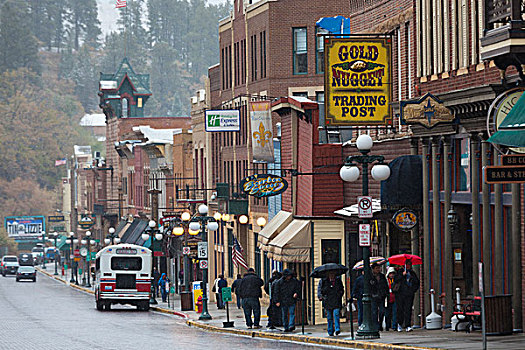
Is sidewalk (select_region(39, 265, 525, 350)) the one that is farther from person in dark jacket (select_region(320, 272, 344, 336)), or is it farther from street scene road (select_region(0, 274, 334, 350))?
street scene road (select_region(0, 274, 334, 350))

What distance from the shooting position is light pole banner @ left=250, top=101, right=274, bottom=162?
45.0 meters

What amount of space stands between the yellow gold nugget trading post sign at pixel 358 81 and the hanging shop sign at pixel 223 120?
19.0m

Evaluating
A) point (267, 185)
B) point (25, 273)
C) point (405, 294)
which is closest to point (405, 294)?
point (405, 294)

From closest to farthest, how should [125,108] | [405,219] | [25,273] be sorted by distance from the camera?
[405,219], [25,273], [125,108]

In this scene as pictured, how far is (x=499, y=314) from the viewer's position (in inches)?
915

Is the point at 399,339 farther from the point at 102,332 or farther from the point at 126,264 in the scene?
the point at 126,264

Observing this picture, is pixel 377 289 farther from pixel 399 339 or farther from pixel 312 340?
pixel 399 339

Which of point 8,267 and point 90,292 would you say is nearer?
point 90,292

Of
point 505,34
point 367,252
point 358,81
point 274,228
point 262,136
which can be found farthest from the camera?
point 262,136

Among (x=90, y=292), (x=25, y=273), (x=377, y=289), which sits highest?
(x=377, y=289)

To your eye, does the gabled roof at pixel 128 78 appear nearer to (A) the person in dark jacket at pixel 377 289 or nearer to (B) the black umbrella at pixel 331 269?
(B) the black umbrella at pixel 331 269

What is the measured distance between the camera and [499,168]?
19.2 metres

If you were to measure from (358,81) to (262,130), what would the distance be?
14050 mm

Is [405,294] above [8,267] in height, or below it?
above
